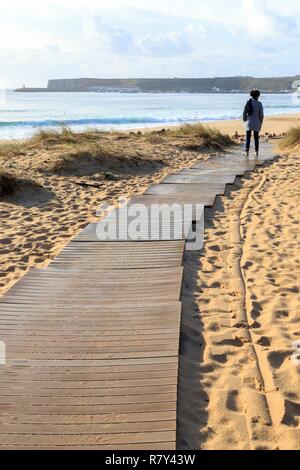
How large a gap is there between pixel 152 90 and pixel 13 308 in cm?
16302

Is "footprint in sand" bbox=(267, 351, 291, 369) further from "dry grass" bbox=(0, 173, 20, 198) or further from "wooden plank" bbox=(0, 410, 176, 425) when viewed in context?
"dry grass" bbox=(0, 173, 20, 198)

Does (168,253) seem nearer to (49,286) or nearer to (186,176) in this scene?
(49,286)

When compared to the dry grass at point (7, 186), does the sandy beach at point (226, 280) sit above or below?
below

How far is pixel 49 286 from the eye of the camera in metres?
4.84

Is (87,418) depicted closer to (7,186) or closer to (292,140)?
(7,186)

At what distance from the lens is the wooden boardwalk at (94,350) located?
2.79 meters

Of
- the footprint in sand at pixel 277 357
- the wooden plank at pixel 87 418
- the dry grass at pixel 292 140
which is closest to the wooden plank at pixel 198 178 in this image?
the dry grass at pixel 292 140

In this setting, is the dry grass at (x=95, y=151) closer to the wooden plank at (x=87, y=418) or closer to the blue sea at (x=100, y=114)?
the blue sea at (x=100, y=114)

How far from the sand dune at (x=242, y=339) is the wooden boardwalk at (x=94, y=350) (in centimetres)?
15

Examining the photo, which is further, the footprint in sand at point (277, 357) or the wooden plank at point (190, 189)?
the wooden plank at point (190, 189)

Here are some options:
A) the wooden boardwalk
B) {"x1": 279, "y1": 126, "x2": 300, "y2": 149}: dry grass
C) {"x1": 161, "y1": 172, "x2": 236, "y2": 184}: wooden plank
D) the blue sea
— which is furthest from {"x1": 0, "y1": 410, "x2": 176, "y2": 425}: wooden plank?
the blue sea

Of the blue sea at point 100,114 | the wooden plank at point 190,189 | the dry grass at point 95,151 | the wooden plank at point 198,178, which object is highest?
the blue sea at point 100,114

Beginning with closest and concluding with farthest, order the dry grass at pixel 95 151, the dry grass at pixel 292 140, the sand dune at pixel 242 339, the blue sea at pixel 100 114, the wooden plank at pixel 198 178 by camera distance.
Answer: the sand dune at pixel 242 339 → the wooden plank at pixel 198 178 → the dry grass at pixel 95 151 → the dry grass at pixel 292 140 → the blue sea at pixel 100 114
